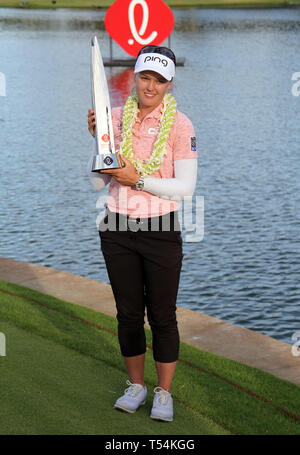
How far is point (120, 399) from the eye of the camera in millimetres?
5016

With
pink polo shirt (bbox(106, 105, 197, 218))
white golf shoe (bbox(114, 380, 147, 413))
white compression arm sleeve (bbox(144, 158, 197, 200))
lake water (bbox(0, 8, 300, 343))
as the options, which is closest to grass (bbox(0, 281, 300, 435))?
white golf shoe (bbox(114, 380, 147, 413))

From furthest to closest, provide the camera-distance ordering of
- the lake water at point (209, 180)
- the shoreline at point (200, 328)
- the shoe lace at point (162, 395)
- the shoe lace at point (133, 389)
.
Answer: the lake water at point (209, 180), the shoreline at point (200, 328), the shoe lace at point (133, 389), the shoe lace at point (162, 395)

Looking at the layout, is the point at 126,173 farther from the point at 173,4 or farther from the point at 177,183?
the point at 173,4

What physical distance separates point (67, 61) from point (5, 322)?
40.2 metres

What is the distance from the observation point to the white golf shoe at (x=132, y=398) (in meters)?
5.00

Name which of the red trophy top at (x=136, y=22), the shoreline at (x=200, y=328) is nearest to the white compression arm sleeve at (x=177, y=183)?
the shoreline at (x=200, y=328)

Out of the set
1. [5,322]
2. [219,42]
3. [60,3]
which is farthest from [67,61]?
[60,3]

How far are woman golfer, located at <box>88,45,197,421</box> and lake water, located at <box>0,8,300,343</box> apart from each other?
520 cm

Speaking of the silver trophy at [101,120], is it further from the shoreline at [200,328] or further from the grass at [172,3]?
the grass at [172,3]

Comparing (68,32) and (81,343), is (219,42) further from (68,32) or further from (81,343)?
(81,343)

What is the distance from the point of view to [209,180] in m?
17.6

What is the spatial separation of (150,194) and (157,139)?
12.7 inches

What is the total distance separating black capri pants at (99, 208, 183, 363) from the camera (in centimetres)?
477

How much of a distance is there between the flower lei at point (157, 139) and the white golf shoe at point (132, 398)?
138 cm
